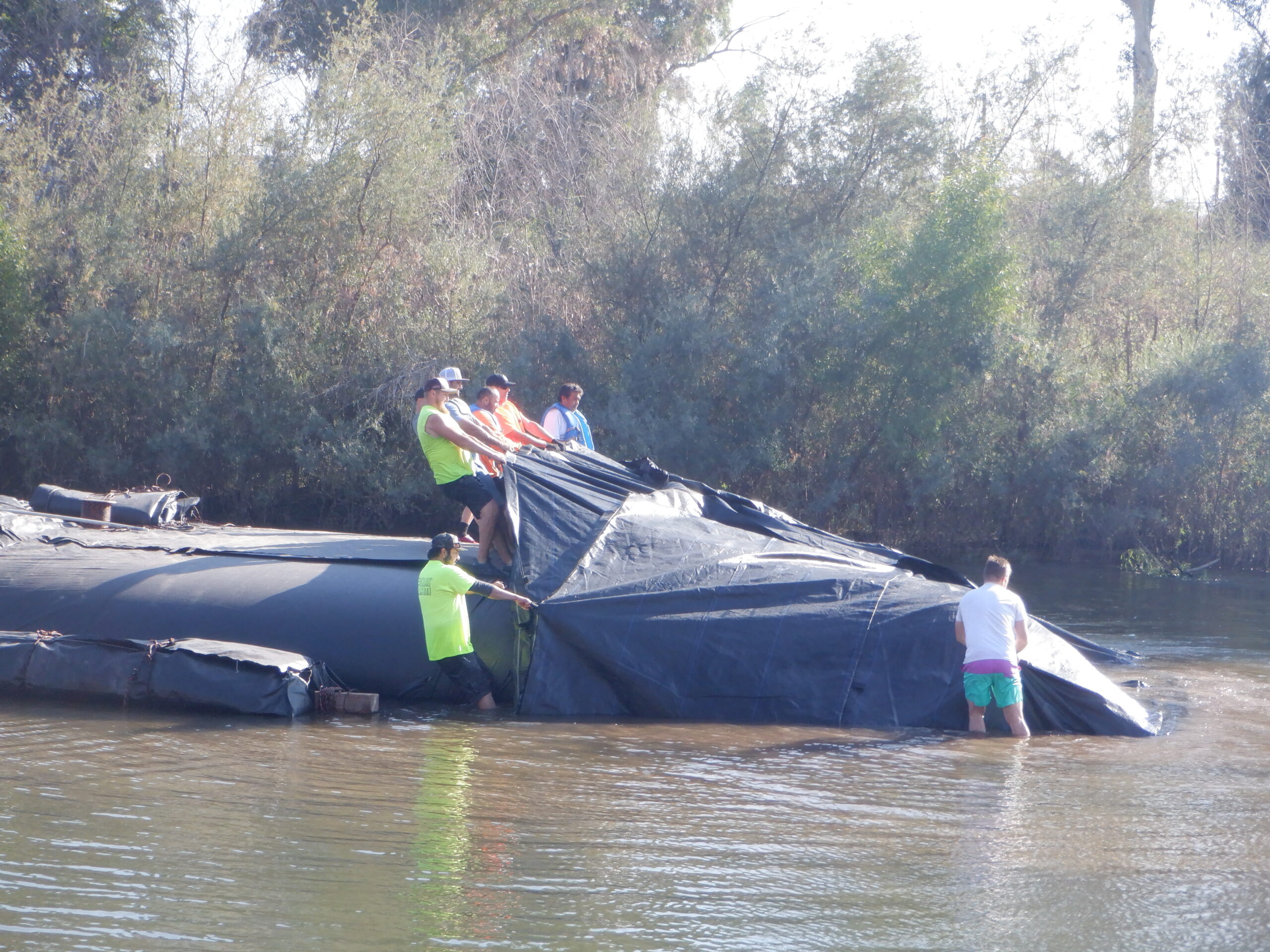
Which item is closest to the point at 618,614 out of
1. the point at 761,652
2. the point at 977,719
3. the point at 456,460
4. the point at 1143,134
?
the point at 761,652

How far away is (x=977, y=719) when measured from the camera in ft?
27.0

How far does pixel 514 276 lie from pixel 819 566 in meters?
13.7

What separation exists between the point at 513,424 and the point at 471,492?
1.49 meters

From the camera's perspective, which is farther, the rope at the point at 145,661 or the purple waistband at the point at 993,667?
the rope at the point at 145,661

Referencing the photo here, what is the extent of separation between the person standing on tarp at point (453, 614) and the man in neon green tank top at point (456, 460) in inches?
18.3

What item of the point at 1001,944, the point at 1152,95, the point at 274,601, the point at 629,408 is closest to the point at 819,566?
the point at 274,601

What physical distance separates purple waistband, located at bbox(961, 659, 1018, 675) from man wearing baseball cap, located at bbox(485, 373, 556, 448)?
158 inches

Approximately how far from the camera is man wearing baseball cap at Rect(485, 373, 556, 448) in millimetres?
10492

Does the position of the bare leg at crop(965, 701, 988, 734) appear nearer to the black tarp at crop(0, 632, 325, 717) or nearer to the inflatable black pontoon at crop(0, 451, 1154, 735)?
the inflatable black pontoon at crop(0, 451, 1154, 735)

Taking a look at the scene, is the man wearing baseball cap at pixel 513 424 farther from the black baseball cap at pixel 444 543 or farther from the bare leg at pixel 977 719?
the bare leg at pixel 977 719

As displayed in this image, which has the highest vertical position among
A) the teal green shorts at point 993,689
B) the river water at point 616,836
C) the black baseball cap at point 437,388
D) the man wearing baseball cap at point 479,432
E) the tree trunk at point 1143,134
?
the tree trunk at point 1143,134

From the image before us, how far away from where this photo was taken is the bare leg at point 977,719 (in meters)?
8.21

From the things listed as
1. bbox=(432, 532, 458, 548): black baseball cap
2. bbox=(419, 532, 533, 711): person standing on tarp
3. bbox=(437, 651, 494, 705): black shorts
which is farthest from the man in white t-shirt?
bbox=(432, 532, 458, 548): black baseball cap

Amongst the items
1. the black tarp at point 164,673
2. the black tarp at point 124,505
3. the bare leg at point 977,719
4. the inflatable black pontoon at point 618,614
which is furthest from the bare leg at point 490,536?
the black tarp at point 124,505
